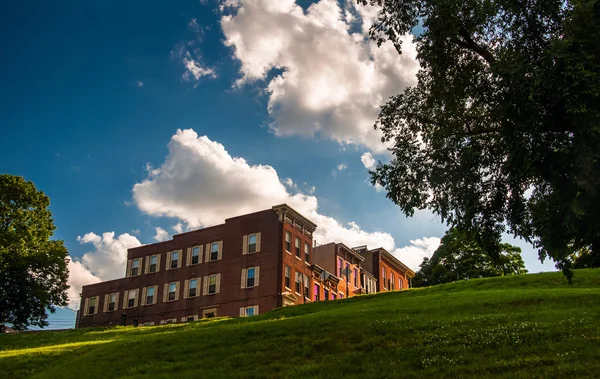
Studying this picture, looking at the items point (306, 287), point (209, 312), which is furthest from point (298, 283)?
point (209, 312)

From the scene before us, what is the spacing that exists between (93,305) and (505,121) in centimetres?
6852

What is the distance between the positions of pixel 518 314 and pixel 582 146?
774cm

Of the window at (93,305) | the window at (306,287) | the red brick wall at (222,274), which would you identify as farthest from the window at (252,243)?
the window at (93,305)

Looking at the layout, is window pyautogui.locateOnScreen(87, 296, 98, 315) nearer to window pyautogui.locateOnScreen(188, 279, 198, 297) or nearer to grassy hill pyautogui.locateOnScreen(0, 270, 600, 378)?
window pyautogui.locateOnScreen(188, 279, 198, 297)

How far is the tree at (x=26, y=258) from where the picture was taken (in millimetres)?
65625

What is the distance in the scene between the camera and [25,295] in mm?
66250

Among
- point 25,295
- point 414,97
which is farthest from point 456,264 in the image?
point 414,97

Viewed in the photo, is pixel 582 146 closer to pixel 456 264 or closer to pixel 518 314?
pixel 518 314

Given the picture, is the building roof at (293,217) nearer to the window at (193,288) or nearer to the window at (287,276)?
the window at (287,276)

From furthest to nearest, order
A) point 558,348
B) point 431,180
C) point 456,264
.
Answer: point 456,264 < point 431,180 < point 558,348

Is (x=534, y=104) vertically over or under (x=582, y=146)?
over

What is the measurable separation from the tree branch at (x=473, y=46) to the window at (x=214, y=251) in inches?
1974

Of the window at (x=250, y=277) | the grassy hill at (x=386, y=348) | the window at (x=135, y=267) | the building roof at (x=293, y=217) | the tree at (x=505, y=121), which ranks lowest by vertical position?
the grassy hill at (x=386, y=348)

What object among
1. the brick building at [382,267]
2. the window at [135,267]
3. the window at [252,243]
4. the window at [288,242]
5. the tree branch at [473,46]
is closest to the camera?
the tree branch at [473,46]
